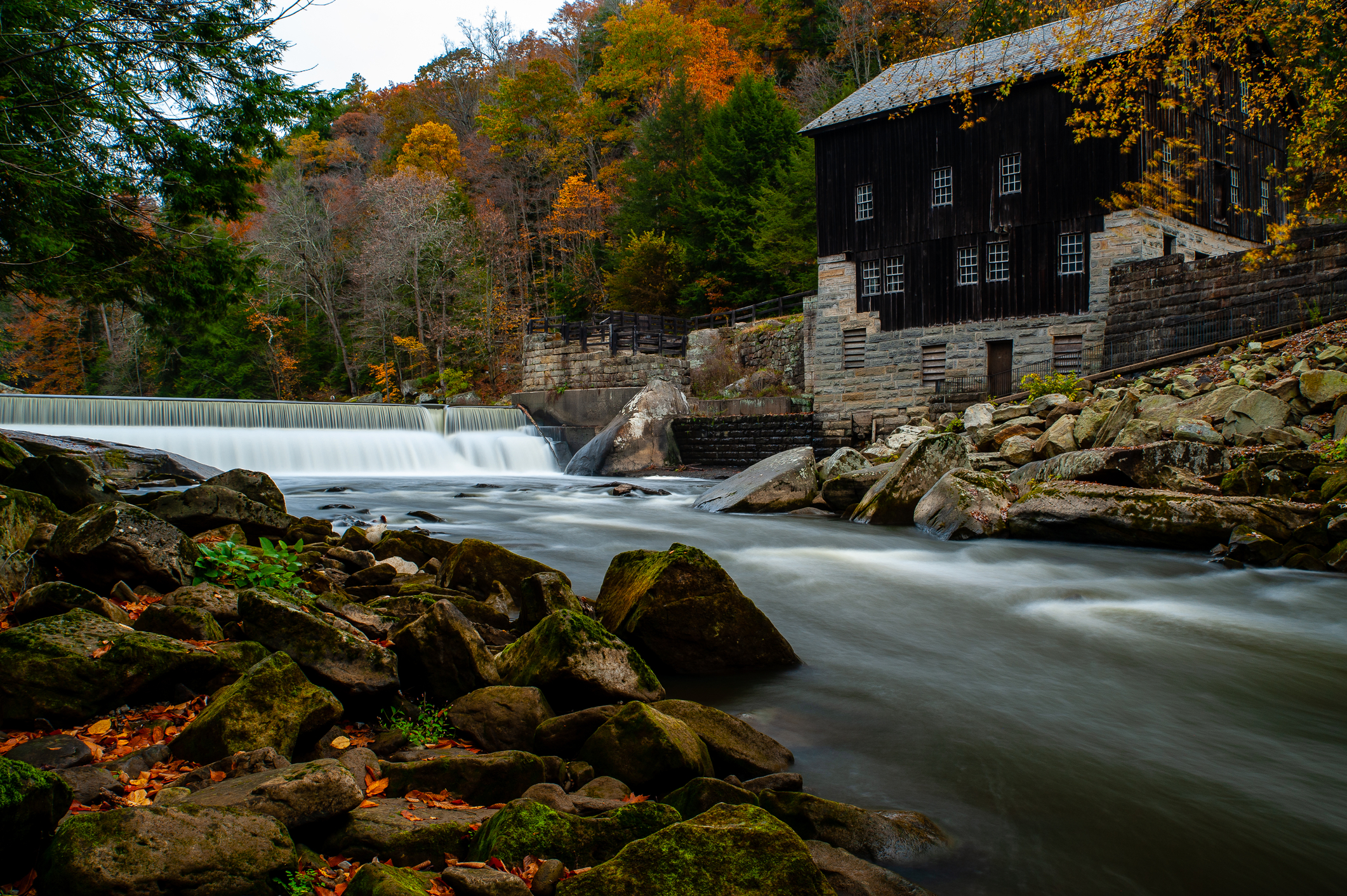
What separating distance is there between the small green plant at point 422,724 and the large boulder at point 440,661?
6.2 inches

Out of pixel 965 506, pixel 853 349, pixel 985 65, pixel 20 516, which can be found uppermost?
pixel 985 65

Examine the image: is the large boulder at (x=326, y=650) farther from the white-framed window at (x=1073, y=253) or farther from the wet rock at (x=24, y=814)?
the white-framed window at (x=1073, y=253)

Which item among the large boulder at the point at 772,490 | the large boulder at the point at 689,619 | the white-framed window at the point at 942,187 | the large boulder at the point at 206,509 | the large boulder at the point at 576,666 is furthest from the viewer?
the white-framed window at the point at 942,187

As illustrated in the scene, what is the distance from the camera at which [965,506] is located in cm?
1069

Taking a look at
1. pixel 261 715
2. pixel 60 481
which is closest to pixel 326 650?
pixel 261 715

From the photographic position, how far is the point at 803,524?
12062mm

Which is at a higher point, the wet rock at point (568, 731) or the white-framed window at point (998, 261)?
the white-framed window at point (998, 261)

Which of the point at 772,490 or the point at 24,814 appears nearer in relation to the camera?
the point at 24,814

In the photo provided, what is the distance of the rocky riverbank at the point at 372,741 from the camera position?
2.31 meters

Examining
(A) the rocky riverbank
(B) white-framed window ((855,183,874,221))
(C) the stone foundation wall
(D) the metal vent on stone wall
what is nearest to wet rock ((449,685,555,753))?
(A) the rocky riverbank

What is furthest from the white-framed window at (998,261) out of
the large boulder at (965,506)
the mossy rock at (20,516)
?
the mossy rock at (20,516)

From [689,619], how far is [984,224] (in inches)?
812

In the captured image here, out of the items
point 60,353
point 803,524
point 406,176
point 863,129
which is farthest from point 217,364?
point 803,524

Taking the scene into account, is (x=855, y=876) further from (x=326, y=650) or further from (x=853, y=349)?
(x=853, y=349)
